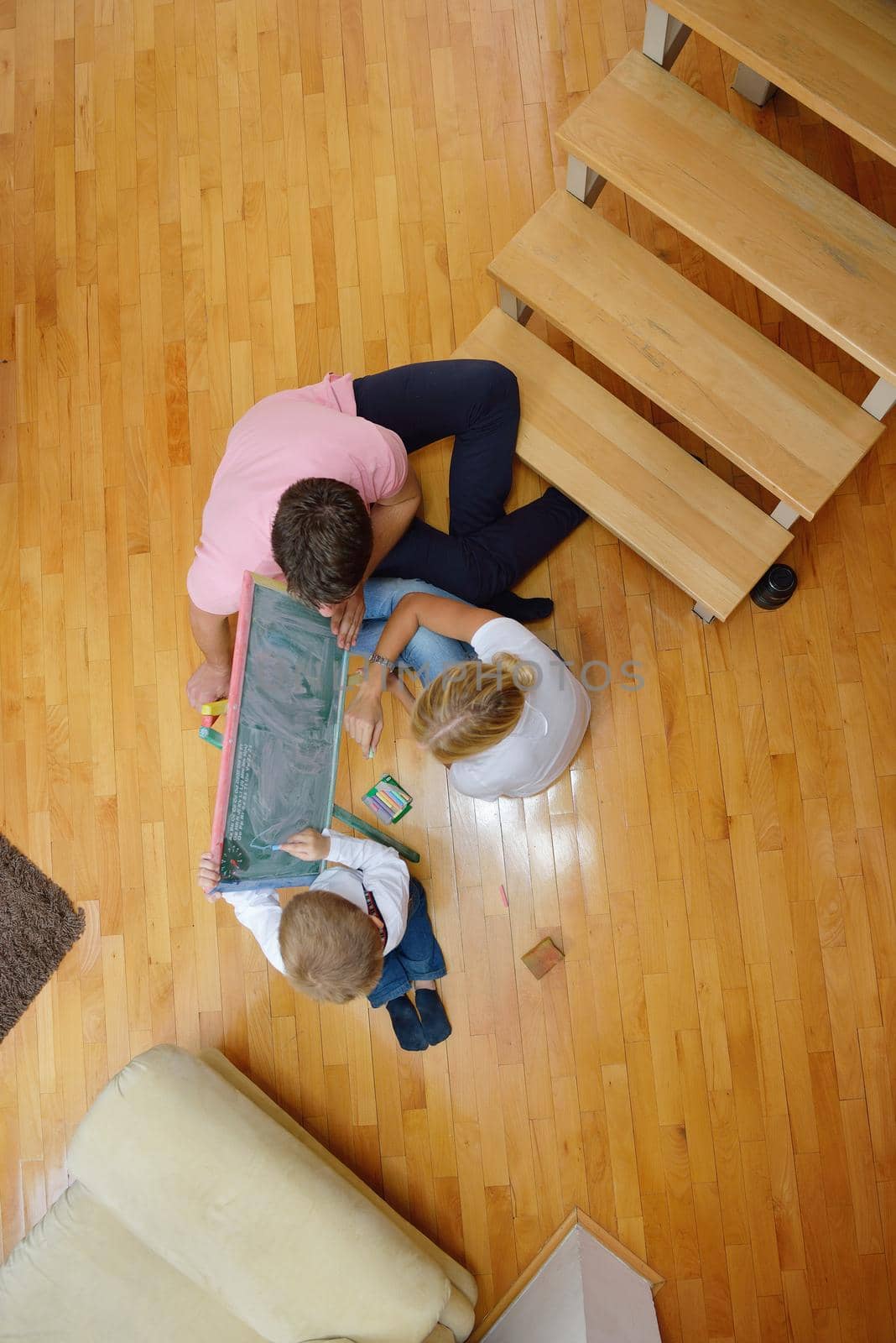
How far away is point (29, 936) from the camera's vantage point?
2559mm

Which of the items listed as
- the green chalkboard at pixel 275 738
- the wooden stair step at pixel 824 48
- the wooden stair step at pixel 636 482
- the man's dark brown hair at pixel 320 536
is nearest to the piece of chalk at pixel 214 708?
the green chalkboard at pixel 275 738

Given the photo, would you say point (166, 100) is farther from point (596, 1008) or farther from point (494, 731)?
point (596, 1008)

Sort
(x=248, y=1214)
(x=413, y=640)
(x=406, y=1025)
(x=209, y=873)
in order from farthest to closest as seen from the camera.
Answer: (x=406, y=1025) → (x=413, y=640) → (x=248, y=1214) → (x=209, y=873)

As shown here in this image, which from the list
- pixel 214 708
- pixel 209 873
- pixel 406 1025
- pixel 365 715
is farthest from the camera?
pixel 214 708

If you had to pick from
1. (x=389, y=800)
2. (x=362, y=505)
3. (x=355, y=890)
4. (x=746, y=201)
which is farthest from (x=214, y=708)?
(x=746, y=201)

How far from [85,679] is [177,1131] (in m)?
1.27

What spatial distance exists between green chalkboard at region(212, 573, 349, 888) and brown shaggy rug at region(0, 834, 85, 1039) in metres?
1.02

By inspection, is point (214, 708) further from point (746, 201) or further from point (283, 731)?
point (746, 201)

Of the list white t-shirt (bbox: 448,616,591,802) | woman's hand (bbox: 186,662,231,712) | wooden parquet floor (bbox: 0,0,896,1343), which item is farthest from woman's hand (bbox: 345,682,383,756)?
woman's hand (bbox: 186,662,231,712)

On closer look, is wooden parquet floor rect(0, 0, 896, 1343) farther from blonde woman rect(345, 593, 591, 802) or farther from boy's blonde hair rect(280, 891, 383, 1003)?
boy's blonde hair rect(280, 891, 383, 1003)

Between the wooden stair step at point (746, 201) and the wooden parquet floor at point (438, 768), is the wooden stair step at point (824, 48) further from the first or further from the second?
the wooden parquet floor at point (438, 768)

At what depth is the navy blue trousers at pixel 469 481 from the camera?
230cm

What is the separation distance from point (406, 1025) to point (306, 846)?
2.52 ft

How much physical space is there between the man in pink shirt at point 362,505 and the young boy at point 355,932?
55 centimetres
